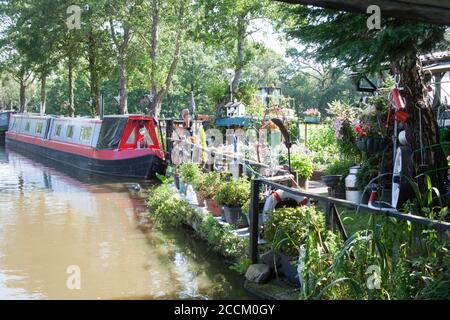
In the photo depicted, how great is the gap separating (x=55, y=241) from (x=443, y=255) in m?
6.37

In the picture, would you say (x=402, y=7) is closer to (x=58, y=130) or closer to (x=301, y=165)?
(x=301, y=165)

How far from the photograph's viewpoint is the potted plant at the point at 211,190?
812 cm

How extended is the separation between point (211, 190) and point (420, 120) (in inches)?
127

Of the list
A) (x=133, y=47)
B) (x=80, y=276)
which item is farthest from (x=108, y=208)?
(x=133, y=47)

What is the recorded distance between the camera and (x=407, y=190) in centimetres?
598

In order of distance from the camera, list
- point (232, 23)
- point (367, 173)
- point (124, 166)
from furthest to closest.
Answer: point (232, 23), point (124, 166), point (367, 173)

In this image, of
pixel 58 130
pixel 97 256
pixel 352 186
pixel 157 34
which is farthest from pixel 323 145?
pixel 58 130

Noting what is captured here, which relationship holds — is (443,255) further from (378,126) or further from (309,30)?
(378,126)

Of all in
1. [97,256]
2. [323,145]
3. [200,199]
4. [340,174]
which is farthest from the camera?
[323,145]

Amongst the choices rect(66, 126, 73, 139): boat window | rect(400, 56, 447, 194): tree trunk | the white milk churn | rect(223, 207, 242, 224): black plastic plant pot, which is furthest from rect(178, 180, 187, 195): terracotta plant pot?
rect(66, 126, 73, 139): boat window

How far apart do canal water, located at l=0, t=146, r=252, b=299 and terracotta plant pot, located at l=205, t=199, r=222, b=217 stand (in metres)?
0.51

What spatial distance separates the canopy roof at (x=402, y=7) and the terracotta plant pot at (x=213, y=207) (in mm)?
5297

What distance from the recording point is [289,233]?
17.4 feet

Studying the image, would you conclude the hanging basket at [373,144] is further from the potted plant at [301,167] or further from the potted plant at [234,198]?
the potted plant at [301,167]
